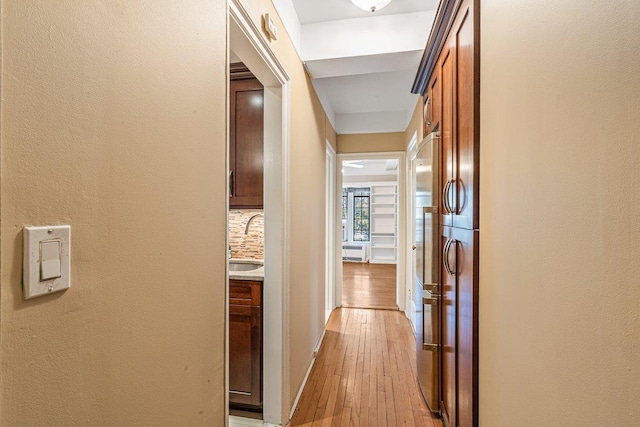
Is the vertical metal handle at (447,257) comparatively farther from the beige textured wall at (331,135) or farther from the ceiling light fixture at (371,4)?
the beige textured wall at (331,135)

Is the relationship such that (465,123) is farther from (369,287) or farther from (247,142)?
(369,287)

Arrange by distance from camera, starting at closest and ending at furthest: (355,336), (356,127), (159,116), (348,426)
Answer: (159,116) < (348,426) < (355,336) < (356,127)

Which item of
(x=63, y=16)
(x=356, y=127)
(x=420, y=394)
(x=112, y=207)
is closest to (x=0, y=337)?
(x=112, y=207)

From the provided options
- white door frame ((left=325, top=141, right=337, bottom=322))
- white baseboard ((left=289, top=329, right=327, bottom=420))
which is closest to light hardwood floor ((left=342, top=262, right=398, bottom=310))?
white door frame ((left=325, top=141, right=337, bottom=322))

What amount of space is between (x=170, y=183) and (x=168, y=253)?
0.63 feet

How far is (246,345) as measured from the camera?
193cm

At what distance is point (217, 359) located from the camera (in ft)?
3.51

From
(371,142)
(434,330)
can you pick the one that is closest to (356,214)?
(371,142)

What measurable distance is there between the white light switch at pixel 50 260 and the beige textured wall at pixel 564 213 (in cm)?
95

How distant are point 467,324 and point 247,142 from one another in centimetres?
184

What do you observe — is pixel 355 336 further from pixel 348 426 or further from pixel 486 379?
pixel 486 379

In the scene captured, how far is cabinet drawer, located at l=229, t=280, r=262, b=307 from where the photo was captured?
6.23 feet

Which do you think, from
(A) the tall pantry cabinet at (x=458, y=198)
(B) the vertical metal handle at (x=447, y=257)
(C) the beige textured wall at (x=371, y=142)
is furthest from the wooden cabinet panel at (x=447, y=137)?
(C) the beige textured wall at (x=371, y=142)

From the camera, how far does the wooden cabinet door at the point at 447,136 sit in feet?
5.00
